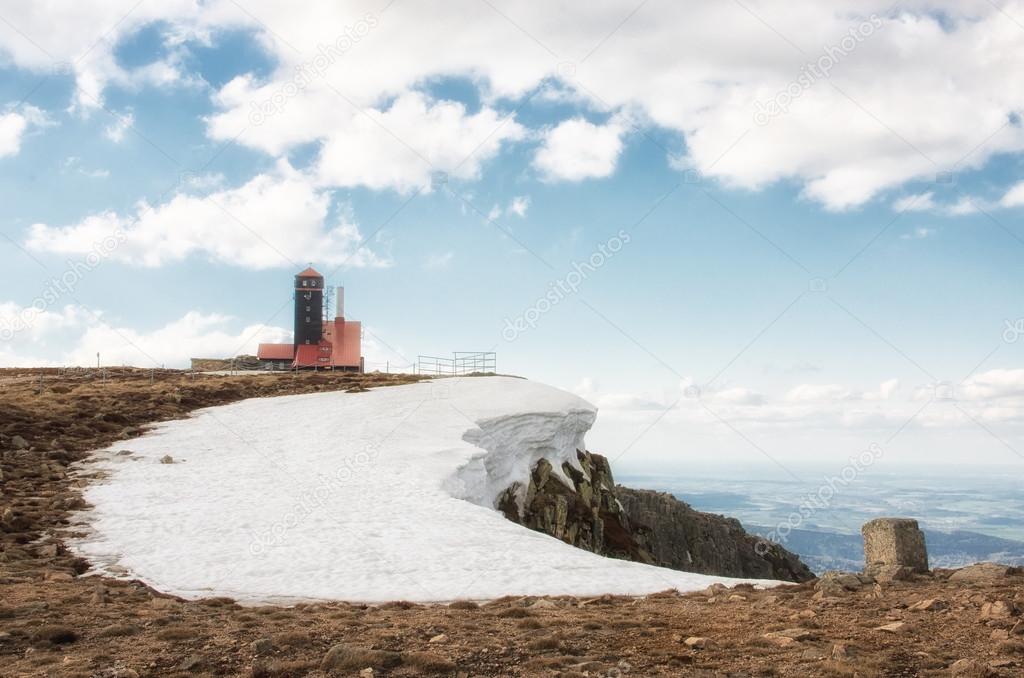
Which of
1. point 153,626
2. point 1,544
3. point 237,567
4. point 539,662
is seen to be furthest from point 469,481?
point 539,662

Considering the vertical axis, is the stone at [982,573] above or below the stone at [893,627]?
above

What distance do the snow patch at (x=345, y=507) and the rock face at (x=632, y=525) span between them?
1455 millimetres

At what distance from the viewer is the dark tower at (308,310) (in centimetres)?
8506

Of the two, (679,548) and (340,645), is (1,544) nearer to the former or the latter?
(340,645)

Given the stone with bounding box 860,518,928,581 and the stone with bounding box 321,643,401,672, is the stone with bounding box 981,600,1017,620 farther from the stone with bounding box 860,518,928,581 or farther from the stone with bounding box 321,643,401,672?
the stone with bounding box 321,643,401,672

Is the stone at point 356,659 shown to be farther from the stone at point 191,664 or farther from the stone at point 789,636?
the stone at point 789,636

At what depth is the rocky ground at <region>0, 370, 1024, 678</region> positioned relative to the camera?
9656 mm

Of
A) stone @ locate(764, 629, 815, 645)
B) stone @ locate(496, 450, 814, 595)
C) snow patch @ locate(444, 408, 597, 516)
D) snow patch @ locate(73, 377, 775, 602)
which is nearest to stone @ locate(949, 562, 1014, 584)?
snow patch @ locate(73, 377, 775, 602)

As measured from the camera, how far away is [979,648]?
10023mm

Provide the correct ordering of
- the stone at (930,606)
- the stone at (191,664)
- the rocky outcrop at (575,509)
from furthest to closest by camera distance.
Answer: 1. the rocky outcrop at (575,509)
2. the stone at (930,606)
3. the stone at (191,664)

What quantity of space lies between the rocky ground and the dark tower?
68.6 meters

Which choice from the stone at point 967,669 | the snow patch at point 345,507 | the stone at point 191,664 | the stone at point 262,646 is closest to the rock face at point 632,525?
the snow patch at point 345,507

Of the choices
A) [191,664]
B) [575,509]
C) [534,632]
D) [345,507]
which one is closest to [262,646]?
[191,664]

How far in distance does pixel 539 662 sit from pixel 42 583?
1204cm
